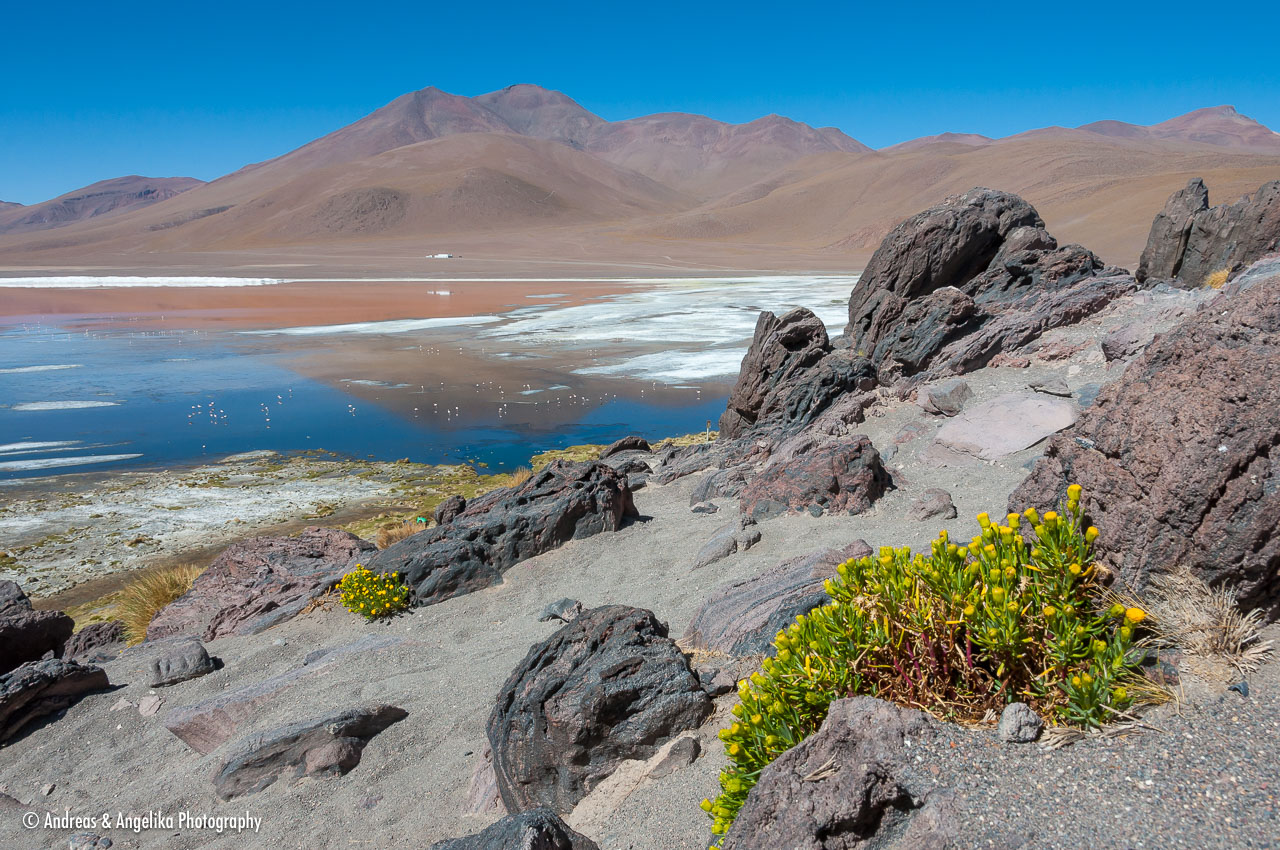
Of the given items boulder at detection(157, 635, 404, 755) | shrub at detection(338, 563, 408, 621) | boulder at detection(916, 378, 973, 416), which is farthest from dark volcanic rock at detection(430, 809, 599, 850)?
boulder at detection(916, 378, 973, 416)

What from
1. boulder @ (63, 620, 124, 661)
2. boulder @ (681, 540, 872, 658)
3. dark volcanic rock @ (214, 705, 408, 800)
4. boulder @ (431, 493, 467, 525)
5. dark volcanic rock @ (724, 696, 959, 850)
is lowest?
boulder @ (63, 620, 124, 661)

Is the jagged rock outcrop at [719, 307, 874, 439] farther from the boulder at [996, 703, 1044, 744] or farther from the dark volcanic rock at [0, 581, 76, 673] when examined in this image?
the boulder at [996, 703, 1044, 744]

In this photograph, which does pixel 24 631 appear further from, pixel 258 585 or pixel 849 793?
pixel 849 793

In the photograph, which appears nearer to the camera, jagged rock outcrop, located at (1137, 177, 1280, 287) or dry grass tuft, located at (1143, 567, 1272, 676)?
dry grass tuft, located at (1143, 567, 1272, 676)

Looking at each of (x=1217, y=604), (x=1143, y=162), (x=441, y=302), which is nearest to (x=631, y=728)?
(x=1217, y=604)

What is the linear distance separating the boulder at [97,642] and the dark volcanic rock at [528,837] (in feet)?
21.8

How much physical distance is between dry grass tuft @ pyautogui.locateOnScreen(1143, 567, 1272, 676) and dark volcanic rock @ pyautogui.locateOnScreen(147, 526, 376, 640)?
299 inches

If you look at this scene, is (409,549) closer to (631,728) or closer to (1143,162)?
(631,728)

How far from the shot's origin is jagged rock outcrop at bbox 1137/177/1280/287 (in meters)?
15.6

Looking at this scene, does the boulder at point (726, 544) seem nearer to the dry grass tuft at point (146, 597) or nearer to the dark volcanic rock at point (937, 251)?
the dry grass tuft at point (146, 597)

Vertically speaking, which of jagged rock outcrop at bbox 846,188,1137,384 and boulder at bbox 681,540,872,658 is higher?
jagged rock outcrop at bbox 846,188,1137,384

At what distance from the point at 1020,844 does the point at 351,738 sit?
4.19m

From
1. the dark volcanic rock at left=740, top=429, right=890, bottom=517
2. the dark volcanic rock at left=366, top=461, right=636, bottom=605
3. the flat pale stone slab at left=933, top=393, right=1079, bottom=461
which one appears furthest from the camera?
the flat pale stone slab at left=933, top=393, right=1079, bottom=461

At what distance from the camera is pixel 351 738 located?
209 inches
